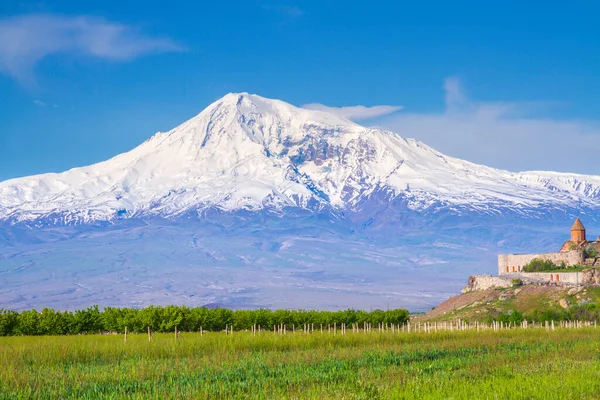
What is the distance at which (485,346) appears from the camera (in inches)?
1467

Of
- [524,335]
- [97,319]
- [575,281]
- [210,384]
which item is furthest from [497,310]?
[210,384]

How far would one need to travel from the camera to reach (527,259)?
9644cm

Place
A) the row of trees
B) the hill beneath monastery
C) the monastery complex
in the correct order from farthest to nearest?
1. the monastery complex
2. the hill beneath monastery
3. the row of trees

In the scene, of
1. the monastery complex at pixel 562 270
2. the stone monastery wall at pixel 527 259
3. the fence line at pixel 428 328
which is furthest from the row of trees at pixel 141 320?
the stone monastery wall at pixel 527 259

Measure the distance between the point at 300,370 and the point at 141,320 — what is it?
31940 mm

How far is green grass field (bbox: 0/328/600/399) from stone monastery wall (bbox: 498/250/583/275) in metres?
52.5

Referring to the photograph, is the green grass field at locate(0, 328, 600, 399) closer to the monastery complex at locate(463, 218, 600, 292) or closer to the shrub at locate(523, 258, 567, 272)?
the monastery complex at locate(463, 218, 600, 292)

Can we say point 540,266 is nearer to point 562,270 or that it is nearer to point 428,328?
point 562,270

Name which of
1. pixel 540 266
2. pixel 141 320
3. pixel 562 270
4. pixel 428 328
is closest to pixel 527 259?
pixel 540 266

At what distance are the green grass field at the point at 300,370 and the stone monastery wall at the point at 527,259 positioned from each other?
2068 inches

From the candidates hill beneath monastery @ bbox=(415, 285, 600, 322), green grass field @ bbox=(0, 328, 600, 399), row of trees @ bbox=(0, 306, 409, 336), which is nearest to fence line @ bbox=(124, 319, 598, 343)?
row of trees @ bbox=(0, 306, 409, 336)

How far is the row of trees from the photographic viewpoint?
5491 cm

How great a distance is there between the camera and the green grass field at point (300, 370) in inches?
853

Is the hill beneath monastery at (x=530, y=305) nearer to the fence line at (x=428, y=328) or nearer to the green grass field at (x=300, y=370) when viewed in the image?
the fence line at (x=428, y=328)
